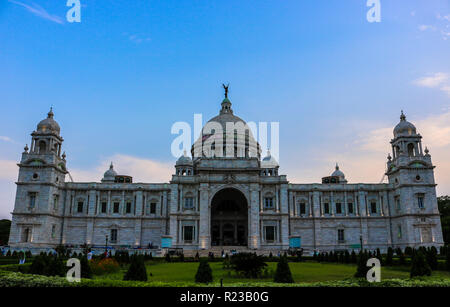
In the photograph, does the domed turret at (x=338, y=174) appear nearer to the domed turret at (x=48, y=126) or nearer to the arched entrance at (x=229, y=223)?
the arched entrance at (x=229, y=223)

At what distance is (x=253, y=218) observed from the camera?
179 ft

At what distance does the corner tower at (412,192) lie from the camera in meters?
53.8

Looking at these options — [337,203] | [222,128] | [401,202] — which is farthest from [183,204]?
[401,202]

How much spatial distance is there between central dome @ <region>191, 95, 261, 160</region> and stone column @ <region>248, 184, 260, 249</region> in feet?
43.7

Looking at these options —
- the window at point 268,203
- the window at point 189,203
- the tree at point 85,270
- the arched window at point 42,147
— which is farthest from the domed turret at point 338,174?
the tree at point 85,270

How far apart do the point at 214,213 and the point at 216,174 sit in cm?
810

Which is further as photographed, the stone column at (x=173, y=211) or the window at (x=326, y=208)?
the window at (x=326, y=208)

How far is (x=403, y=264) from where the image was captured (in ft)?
104

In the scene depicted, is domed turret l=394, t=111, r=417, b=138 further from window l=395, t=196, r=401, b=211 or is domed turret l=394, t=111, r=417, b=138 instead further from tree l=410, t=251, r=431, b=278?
tree l=410, t=251, r=431, b=278

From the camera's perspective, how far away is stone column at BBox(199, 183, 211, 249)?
52.8 meters

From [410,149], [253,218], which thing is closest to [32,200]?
[253,218]

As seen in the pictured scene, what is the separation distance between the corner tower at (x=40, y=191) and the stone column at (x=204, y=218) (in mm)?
21550

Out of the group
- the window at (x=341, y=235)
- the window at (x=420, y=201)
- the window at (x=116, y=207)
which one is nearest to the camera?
the window at (x=420, y=201)

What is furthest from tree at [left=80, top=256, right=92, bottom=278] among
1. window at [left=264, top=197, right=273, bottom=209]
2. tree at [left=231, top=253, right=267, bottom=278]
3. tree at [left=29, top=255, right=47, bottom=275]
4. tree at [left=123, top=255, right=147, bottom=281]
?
window at [left=264, top=197, right=273, bottom=209]
